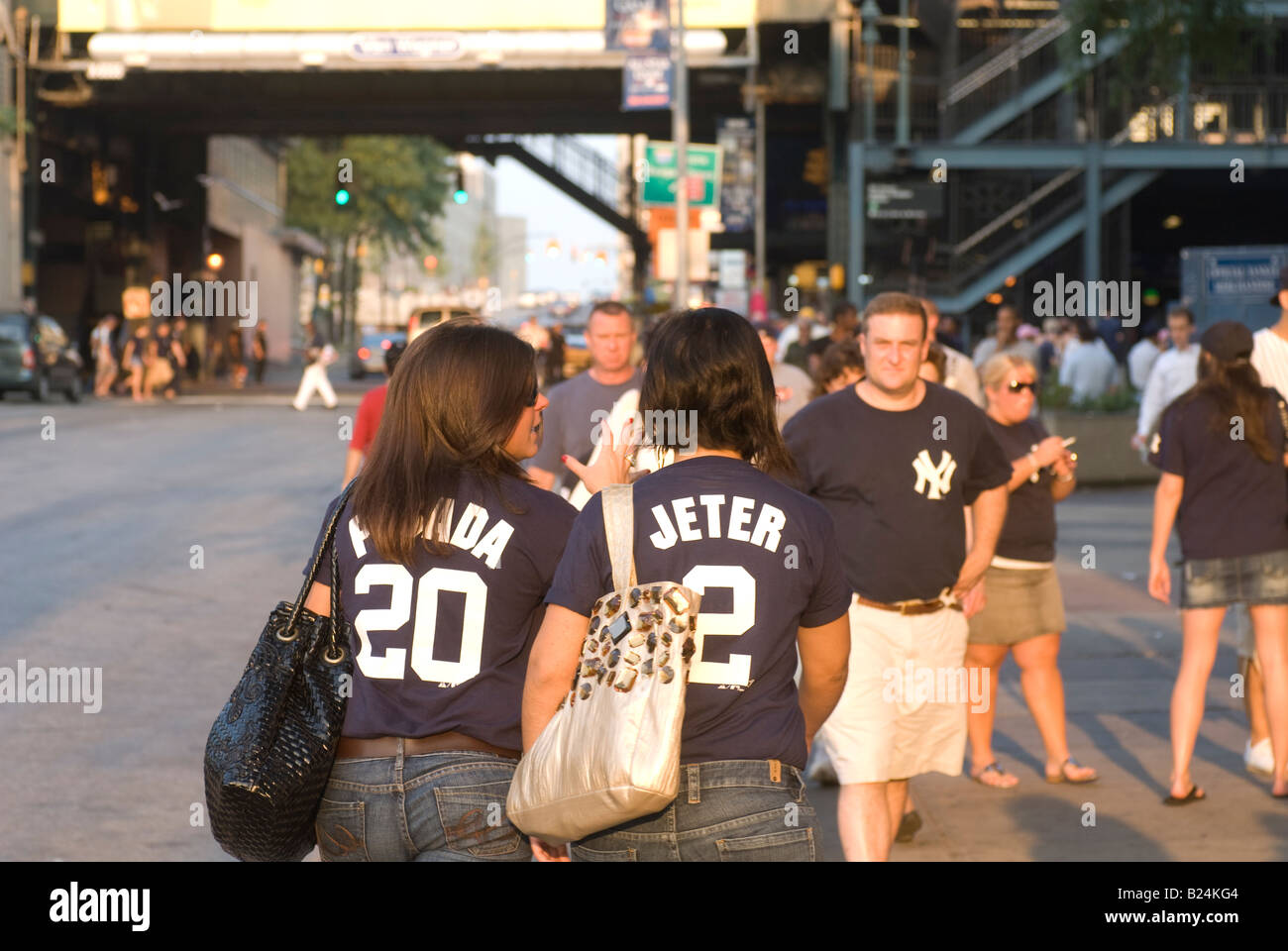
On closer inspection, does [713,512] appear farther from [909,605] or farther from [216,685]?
[216,685]

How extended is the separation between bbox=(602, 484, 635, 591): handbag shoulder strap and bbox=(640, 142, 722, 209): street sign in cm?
2128

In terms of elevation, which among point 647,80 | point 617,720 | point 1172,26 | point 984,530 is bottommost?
point 617,720

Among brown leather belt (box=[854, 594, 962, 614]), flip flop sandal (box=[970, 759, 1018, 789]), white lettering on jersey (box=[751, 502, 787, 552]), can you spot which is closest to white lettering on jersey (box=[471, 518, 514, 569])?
white lettering on jersey (box=[751, 502, 787, 552])

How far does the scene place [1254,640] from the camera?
7.04 m

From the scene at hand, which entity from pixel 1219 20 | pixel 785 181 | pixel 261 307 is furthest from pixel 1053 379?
pixel 261 307

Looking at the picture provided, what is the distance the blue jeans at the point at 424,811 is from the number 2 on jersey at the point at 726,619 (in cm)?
44

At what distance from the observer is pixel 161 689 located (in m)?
8.55

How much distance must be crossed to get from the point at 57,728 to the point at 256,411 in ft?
79.8

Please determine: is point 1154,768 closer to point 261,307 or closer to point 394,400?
point 394,400

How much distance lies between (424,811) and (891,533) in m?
2.61

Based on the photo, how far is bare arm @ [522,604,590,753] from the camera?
312 cm

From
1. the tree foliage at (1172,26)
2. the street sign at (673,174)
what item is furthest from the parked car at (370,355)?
the tree foliage at (1172,26)

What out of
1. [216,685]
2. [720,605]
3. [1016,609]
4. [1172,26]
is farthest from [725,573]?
[1172,26]

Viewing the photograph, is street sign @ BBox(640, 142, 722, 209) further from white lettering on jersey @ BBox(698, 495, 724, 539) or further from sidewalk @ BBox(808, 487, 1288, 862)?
white lettering on jersey @ BBox(698, 495, 724, 539)
